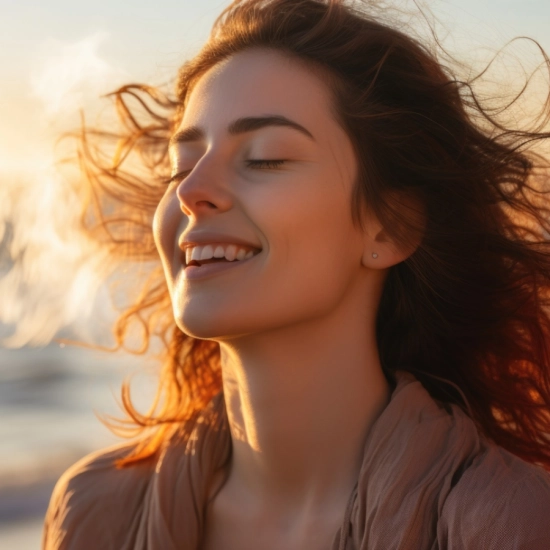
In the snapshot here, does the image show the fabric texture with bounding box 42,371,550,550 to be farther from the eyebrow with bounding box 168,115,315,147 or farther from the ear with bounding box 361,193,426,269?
the eyebrow with bounding box 168,115,315,147

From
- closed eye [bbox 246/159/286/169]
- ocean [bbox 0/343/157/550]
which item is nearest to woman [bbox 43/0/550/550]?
closed eye [bbox 246/159/286/169]

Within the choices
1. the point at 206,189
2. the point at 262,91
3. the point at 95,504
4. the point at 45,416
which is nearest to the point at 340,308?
the point at 206,189

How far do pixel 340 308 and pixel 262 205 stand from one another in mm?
348

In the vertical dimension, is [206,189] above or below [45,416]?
above

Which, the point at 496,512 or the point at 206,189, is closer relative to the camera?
the point at 496,512

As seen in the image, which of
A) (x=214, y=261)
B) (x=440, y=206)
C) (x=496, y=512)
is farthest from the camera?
(x=440, y=206)

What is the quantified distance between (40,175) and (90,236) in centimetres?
49

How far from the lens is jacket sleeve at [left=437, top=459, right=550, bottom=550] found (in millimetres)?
2035

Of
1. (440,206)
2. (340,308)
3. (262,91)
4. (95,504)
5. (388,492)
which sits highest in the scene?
(262,91)

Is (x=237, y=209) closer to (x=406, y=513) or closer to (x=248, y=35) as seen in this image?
(x=248, y=35)

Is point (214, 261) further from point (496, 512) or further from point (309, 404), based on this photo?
point (496, 512)

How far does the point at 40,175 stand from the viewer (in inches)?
142

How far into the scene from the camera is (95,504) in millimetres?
2609

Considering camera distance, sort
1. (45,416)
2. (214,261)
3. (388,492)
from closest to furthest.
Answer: (388,492), (214,261), (45,416)
